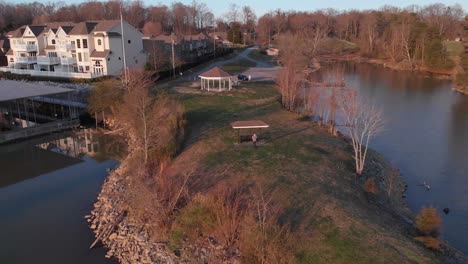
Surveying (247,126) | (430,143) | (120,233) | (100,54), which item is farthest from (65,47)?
(430,143)

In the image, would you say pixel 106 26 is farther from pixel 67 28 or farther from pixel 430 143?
pixel 430 143

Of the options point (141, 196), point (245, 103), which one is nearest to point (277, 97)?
point (245, 103)

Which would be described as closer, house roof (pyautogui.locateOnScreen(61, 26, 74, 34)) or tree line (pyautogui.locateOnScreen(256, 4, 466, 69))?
house roof (pyautogui.locateOnScreen(61, 26, 74, 34))

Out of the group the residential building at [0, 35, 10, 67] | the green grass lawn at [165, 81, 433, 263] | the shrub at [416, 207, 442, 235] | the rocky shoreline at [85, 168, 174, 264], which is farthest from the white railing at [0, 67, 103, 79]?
the shrub at [416, 207, 442, 235]

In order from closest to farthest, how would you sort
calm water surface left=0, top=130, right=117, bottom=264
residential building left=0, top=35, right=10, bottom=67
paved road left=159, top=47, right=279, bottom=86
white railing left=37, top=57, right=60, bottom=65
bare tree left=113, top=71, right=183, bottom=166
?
calm water surface left=0, top=130, right=117, bottom=264 → bare tree left=113, top=71, right=183, bottom=166 → paved road left=159, top=47, right=279, bottom=86 → white railing left=37, top=57, right=60, bottom=65 → residential building left=0, top=35, right=10, bottom=67

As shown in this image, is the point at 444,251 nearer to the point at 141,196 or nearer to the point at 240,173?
the point at 240,173

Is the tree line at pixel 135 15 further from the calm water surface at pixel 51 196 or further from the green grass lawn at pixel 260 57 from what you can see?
the calm water surface at pixel 51 196

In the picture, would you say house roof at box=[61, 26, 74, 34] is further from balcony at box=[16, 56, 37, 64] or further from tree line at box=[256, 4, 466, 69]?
tree line at box=[256, 4, 466, 69]
